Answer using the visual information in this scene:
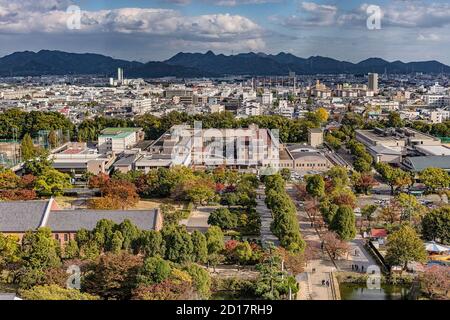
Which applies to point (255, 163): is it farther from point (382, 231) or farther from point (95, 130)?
point (95, 130)

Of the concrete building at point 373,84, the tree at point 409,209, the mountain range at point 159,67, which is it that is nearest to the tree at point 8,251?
the tree at point 409,209

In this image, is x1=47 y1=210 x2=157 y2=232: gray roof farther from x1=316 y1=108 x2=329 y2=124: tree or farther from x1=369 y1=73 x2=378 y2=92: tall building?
x1=369 y1=73 x2=378 y2=92: tall building

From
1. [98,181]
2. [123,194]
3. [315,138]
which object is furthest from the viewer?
[315,138]

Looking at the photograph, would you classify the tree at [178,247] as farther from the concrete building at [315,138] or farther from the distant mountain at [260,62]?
the concrete building at [315,138]

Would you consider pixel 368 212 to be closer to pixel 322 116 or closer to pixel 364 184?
pixel 364 184

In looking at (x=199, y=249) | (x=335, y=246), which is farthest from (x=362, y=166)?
(x=199, y=249)

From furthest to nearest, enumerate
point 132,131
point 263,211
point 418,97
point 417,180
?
point 418,97 < point 132,131 < point 417,180 < point 263,211
